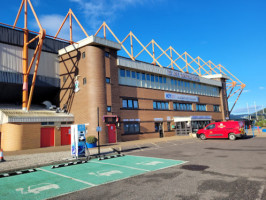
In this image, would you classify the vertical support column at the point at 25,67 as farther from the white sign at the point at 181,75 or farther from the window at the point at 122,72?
the white sign at the point at 181,75

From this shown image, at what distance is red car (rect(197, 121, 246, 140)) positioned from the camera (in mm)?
22564

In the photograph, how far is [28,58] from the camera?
2825cm

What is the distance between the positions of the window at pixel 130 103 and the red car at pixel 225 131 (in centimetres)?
992

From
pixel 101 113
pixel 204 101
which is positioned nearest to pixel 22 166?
pixel 101 113

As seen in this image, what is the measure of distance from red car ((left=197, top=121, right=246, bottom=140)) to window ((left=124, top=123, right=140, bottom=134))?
348 inches

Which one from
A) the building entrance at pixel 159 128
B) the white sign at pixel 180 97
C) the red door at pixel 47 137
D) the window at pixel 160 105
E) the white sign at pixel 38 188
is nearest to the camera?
the white sign at pixel 38 188

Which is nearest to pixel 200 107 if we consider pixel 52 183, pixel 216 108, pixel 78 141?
pixel 216 108

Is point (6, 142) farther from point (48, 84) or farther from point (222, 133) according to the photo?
point (222, 133)

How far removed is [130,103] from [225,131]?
42.7 ft

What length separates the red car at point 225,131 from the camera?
74.0 ft

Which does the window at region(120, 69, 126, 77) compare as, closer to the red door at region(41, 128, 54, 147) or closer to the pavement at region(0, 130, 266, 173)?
the red door at region(41, 128, 54, 147)

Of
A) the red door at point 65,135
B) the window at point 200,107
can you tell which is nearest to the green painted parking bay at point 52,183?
the red door at point 65,135

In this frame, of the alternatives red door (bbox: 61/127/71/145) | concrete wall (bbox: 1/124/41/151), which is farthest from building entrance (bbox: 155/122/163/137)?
concrete wall (bbox: 1/124/41/151)

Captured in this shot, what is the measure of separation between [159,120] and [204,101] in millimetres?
16298
